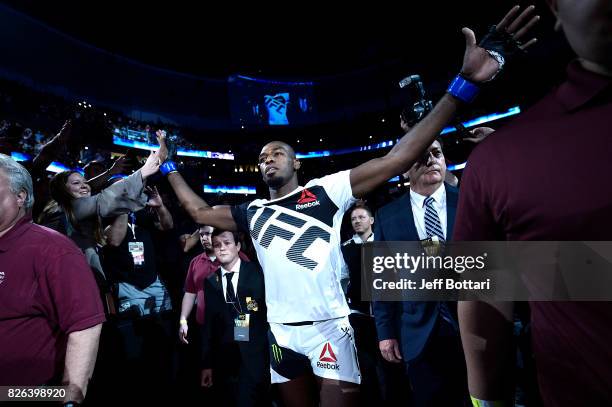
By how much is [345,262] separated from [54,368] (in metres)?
2.74

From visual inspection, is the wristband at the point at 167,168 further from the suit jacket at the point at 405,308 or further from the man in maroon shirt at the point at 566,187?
the man in maroon shirt at the point at 566,187

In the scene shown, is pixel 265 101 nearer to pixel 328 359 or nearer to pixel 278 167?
pixel 278 167

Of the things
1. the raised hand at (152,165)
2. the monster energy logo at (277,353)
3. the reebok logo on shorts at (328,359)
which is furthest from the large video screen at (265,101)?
the reebok logo on shorts at (328,359)

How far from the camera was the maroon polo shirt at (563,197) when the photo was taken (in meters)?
0.74

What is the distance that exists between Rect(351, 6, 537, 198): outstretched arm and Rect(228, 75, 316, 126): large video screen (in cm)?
1854

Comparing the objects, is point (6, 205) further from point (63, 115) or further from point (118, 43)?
point (118, 43)

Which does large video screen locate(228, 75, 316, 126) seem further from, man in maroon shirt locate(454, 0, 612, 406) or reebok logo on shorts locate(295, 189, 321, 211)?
man in maroon shirt locate(454, 0, 612, 406)

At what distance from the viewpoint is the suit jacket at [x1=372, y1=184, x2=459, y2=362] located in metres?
2.27

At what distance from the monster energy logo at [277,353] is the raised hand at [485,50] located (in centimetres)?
191

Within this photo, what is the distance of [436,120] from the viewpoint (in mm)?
1807

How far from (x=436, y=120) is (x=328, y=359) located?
150 cm

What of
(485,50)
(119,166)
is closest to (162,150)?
(119,166)

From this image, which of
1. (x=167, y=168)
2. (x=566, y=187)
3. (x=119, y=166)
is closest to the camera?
(x=566, y=187)

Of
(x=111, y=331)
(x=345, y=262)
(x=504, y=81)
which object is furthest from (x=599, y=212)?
(x=504, y=81)
